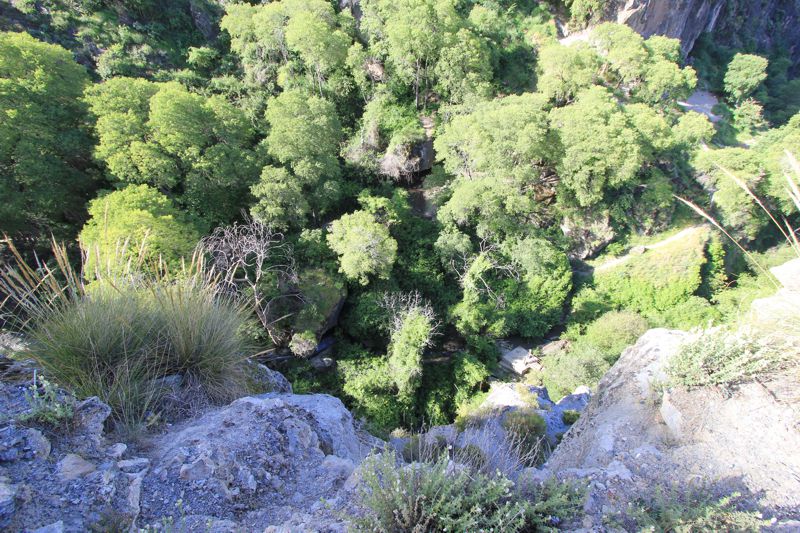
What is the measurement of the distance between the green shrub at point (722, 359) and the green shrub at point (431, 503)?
Answer: 103 inches

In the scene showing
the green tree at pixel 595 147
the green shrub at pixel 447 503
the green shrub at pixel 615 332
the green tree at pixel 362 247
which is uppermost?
the green tree at pixel 595 147

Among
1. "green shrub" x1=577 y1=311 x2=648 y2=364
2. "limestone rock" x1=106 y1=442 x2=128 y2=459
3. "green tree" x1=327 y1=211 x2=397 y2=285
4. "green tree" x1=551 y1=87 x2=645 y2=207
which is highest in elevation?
"green tree" x1=551 y1=87 x2=645 y2=207

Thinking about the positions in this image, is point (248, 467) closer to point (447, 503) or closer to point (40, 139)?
point (447, 503)

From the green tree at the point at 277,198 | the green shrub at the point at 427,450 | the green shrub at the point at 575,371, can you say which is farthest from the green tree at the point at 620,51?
the green shrub at the point at 427,450

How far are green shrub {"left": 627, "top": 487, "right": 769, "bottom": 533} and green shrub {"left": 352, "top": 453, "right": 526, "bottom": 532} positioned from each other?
830 millimetres

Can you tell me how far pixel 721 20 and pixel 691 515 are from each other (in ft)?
149

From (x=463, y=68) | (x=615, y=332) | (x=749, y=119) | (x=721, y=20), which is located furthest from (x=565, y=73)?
(x=721, y=20)

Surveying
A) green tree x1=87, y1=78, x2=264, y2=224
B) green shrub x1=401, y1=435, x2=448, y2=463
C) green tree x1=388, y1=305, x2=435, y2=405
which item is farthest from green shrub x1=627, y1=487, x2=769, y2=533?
green tree x1=87, y1=78, x2=264, y2=224

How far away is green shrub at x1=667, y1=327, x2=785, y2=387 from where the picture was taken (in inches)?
138

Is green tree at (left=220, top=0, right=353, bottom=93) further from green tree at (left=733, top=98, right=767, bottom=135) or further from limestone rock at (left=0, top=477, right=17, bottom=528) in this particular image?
green tree at (left=733, top=98, right=767, bottom=135)

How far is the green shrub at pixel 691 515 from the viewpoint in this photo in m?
2.30

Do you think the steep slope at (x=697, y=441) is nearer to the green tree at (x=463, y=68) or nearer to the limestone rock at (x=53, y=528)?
the limestone rock at (x=53, y=528)

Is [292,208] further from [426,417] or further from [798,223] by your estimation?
[798,223]

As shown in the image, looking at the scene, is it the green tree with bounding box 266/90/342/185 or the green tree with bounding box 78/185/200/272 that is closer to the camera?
the green tree with bounding box 78/185/200/272
